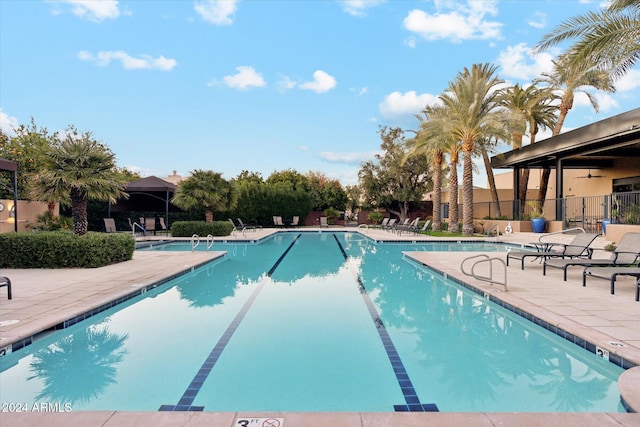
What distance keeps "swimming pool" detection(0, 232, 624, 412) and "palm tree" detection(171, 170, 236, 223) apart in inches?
457

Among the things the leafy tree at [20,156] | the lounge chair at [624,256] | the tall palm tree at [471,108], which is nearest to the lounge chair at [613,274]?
the lounge chair at [624,256]

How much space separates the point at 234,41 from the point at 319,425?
19.7 meters

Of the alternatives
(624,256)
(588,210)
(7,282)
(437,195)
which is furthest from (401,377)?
(588,210)

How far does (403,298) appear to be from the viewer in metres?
6.77

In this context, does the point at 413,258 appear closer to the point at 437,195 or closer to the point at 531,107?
the point at 437,195

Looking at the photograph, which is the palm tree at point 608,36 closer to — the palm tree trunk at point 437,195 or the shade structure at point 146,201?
the palm tree trunk at point 437,195

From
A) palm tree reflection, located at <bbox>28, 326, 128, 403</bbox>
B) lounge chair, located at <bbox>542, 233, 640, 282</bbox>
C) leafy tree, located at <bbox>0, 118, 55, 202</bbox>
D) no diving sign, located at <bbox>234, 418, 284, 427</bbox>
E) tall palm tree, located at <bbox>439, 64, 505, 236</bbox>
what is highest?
tall palm tree, located at <bbox>439, 64, 505, 236</bbox>

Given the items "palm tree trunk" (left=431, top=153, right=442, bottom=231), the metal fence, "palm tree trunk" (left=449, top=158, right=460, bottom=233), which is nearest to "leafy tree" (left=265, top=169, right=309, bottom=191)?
the metal fence

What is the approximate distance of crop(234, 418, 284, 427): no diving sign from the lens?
2350 mm

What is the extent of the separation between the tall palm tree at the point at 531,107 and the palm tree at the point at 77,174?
19416 mm

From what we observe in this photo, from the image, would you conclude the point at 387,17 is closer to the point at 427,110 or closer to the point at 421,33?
the point at 421,33

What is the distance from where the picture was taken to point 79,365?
3.86 m

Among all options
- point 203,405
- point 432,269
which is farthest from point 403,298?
point 203,405

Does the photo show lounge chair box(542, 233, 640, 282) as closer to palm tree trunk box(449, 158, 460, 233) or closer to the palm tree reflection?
the palm tree reflection
